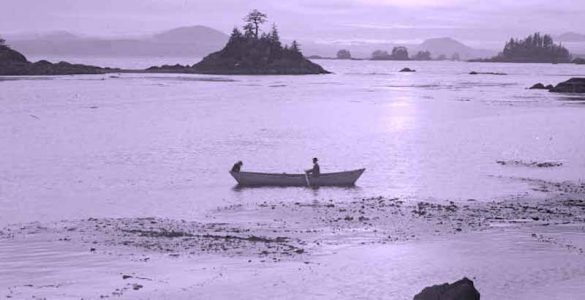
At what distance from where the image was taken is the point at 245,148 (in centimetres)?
4325

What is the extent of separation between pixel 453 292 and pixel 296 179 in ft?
56.1

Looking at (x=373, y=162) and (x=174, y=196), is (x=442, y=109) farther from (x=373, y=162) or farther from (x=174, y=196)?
(x=174, y=196)

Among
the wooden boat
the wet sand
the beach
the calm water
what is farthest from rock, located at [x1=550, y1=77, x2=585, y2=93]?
the wet sand

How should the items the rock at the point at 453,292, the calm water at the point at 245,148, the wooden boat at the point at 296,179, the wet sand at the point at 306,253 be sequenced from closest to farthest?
the rock at the point at 453,292, the wet sand at the point at 306,253, the calm water at the point at 245,148, the wooden boat at the point at 296,179

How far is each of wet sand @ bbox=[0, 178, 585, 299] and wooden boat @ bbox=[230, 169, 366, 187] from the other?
423 cm

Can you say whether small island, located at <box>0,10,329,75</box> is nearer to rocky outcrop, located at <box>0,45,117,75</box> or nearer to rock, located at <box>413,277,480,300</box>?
rocky outcrop, located at <box>0,45,117,75</box>

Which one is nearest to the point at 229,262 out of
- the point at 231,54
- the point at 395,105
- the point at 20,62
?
the point at 395,105

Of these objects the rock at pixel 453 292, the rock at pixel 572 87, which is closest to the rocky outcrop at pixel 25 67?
the rock at pixel 572 87

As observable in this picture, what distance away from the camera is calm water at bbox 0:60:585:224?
27438 mm

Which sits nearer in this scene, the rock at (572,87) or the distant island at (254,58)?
the rock at (572,87)

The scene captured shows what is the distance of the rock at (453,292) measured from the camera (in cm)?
1230

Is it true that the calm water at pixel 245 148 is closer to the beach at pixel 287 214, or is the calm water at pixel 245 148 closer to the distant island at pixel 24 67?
the beach at pixel 287 214

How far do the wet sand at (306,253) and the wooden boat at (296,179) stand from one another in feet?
13.9

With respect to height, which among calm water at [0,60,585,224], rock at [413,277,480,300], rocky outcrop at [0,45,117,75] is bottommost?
calm water at [0,60,585,224]
